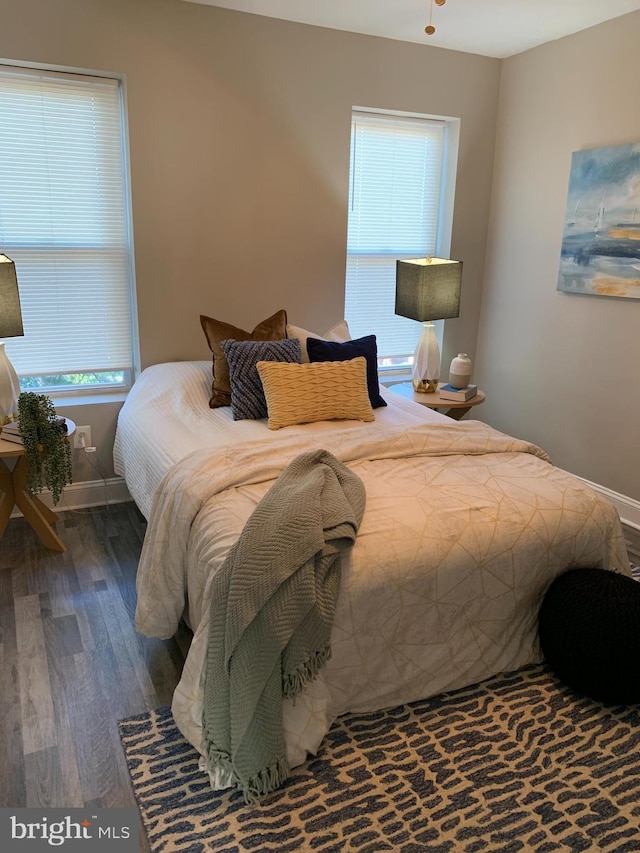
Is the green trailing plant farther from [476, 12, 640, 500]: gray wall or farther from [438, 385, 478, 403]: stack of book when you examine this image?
[476, 12, 640, 500]: gray wall

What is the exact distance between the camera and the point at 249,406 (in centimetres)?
294

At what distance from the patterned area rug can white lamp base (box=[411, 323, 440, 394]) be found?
1.89 m

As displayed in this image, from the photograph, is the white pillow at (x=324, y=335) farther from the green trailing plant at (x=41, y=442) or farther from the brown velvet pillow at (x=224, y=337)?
the green trailing plant at (x=41, y=442)

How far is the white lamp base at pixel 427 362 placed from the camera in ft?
12.0

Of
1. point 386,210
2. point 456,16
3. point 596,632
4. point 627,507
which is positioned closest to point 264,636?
point 596,632

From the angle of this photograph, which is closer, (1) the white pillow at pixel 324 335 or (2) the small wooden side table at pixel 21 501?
(2) the small wooden side table at pixel 21 501

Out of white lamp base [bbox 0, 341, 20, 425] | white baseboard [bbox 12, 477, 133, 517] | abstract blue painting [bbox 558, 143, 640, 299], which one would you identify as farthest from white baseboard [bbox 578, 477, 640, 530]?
white lamp base [bbox 0, 341, 20, 425]

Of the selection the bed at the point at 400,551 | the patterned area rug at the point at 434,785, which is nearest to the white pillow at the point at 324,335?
the bed at the point at 400,551

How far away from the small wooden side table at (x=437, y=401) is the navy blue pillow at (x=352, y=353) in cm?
41

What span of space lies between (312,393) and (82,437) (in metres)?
1.32

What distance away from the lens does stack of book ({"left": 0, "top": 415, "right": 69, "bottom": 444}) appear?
2.78m

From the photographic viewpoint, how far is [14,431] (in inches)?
111

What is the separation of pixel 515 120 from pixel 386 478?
9.06 feet

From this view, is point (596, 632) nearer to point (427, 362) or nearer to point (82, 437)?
point (427, 362)
